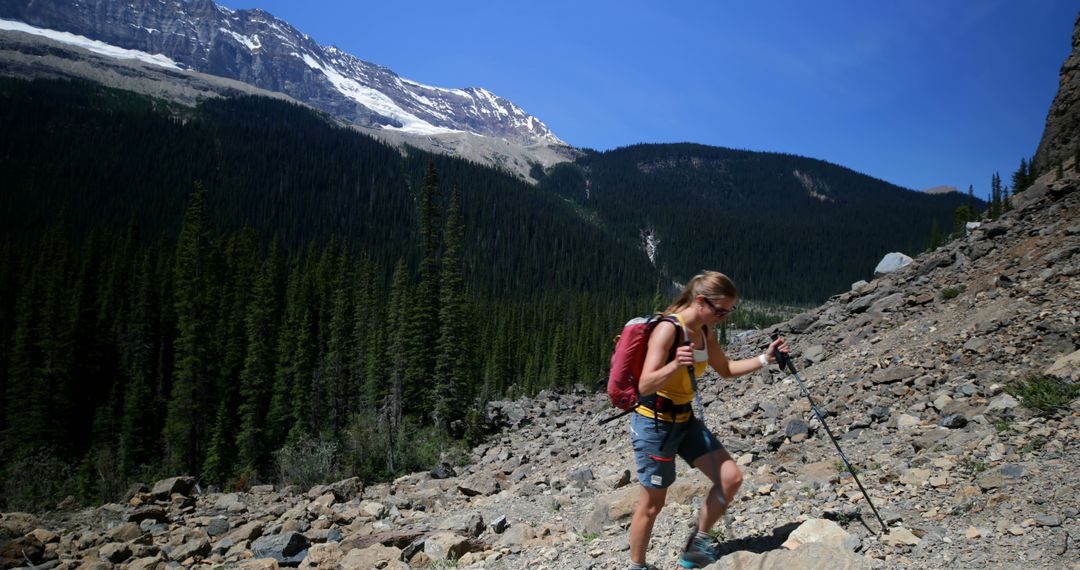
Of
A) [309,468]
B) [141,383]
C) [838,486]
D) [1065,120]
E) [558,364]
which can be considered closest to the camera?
[838,486]

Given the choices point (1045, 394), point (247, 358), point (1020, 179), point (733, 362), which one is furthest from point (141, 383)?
point (1020, 179)

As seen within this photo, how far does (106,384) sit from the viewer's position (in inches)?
1781

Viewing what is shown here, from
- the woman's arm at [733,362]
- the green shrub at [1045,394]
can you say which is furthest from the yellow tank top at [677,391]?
the green shrub at [1045,394]

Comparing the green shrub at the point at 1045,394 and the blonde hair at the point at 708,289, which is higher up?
the blonde hair at the point at 708,289

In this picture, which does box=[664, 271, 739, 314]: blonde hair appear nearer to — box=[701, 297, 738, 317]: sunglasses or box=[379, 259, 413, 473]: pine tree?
box=[701, 297, 738, 317]: sunglasses

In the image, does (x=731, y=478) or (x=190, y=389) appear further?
(x=190, y=389)

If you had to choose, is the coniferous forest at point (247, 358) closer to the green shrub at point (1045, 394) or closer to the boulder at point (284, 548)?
the boulder at point (284, 548)

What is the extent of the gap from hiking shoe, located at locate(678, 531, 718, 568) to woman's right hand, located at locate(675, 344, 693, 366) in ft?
5.45

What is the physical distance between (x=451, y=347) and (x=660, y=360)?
27232mm

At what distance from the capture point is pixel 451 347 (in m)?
30.4

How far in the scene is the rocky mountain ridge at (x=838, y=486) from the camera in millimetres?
4465

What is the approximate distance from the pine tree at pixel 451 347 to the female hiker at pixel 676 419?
26.3 metres

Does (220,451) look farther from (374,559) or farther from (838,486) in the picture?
(838,486)

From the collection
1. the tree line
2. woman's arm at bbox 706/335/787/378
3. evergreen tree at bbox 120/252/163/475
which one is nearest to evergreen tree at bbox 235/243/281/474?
the tree line
